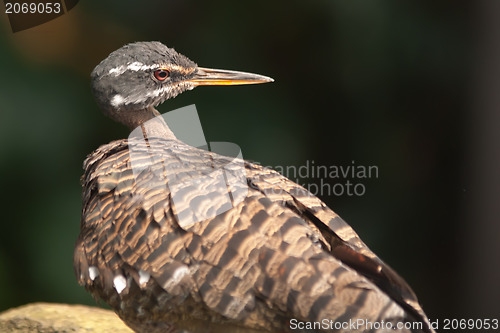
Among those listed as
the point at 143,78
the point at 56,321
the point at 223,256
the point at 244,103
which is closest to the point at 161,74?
the point at 143,78

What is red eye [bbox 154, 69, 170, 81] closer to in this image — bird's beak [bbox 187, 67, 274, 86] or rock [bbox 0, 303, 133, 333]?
bird's beak [bbox 187, 67, 274, 86]

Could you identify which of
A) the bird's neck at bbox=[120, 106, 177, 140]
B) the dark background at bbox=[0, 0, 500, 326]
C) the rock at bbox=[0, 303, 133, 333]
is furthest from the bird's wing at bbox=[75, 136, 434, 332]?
the dark background at bbox=[0, 0, 500, 326]

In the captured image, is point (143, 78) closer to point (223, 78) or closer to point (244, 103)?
point (223, 78)

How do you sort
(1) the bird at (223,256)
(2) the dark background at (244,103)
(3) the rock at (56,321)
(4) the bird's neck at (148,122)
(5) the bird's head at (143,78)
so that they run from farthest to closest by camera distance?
(2) the dark background at (244,103) → (3) the rock at (56,321) → (4) the bird's neck at (148,122) → (5) the bird's head at (143,78) → (1) the bird at (223,256)

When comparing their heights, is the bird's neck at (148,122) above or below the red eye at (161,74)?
below

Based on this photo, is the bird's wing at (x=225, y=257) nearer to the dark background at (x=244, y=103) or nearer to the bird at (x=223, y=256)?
the bird at (x=223, y=256)

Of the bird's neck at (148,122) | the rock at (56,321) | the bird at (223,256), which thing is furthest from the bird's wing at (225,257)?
the rock at (56,321)
